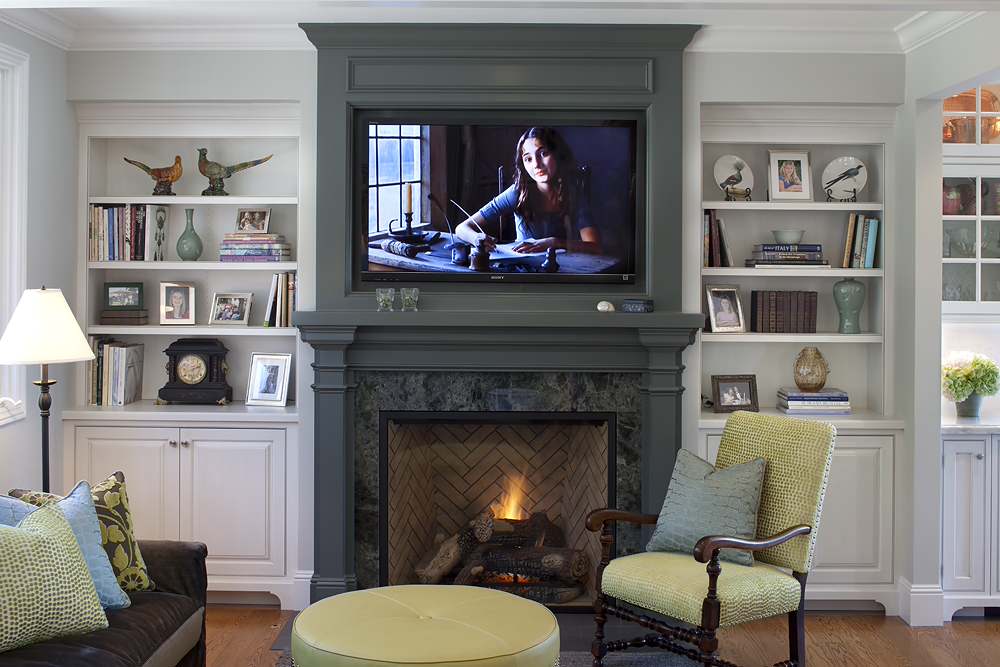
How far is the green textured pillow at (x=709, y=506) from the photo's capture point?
3645mm

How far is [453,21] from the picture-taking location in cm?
422

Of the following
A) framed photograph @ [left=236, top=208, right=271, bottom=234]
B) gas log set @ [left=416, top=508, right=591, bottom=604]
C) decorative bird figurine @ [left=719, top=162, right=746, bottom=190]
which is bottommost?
gas log set @ [left=416, top=508, right=591, bottom=604]

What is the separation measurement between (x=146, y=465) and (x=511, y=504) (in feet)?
5.45

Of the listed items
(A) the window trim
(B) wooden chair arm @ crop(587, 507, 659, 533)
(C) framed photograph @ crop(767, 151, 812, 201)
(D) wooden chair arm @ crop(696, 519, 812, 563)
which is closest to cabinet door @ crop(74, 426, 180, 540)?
(A) the window trim

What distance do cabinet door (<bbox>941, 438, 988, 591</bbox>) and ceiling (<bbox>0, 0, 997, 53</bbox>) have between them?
1807 millimetres

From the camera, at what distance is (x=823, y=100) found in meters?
4.43

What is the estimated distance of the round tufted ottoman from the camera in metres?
2.74

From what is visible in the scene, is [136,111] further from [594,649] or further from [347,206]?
[594,649]

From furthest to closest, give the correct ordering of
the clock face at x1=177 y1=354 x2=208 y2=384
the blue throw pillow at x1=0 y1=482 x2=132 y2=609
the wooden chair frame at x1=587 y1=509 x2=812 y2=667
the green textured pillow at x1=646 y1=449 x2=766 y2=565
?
the clock face at x1=177 y1=354 x2=208 y2=384 → the green textured pillow at x1=646 y1=449 x2=766 y2=565 → the wooden chair frame at x1=587 y1=509 x2=812 y2=667 → the blue throw pillow at x1=0 y1=482 x2=132 y2=609

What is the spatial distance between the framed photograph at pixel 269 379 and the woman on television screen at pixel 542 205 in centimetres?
104

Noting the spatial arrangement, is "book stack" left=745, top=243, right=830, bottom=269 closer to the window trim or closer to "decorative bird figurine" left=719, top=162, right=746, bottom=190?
"decorative bird figurine" left=719, top=162, right=746, bottom=190

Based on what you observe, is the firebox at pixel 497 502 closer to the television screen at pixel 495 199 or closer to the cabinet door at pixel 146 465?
the television screen at pixel 495 199

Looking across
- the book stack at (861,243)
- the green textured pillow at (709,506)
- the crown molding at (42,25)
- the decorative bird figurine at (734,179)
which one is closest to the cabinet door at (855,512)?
the book stack at (861,243)

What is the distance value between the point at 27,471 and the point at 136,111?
1.67m
